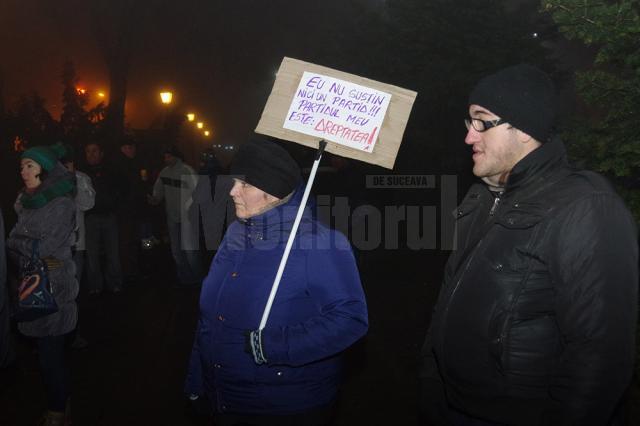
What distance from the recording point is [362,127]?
290 centimetres

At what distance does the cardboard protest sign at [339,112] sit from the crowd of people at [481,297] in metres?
0.17

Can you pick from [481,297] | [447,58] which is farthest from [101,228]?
[447,58]

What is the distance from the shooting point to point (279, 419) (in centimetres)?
270

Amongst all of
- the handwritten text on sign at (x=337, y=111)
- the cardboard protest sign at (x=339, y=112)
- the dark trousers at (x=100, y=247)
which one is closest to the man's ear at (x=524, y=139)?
the cardboard protest sign at (x=339, y=112)

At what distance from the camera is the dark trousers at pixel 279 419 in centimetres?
271

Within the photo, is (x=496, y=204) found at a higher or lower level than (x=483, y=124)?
lower

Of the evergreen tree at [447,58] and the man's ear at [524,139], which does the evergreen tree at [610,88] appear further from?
the evergreen tree at [447,58]

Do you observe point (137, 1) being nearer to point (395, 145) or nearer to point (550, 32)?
point (550, 32)

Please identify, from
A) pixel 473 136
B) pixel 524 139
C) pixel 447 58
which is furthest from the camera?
pixel 447 58

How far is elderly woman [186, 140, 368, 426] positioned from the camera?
8.63 feet

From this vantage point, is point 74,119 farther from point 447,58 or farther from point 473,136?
point 473,136

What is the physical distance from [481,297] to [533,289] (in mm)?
199

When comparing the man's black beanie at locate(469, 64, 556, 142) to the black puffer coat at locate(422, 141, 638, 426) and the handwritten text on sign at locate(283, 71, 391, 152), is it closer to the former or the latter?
the black puffer coat at locate(422, 141, 638, 426)

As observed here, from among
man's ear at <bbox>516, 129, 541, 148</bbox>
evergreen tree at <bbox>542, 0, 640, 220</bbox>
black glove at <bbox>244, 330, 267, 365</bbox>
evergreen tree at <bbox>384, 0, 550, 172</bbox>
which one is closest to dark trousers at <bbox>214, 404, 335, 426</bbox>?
black glove at <bbox>244, 330, 267, 365</bbox>
